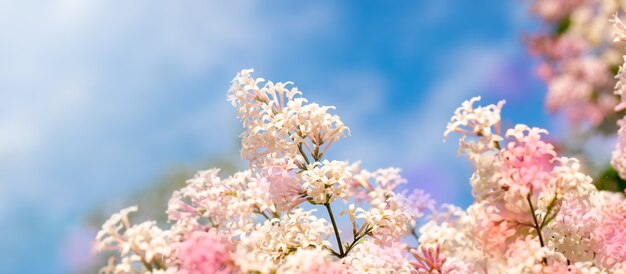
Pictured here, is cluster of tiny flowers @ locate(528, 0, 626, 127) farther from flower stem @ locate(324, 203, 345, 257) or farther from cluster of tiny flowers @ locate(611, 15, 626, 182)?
flower stem @ locate(324, 203, 345, 257)

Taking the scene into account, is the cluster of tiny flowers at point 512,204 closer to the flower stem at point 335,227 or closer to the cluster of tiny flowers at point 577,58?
the flower stem at point 335,227

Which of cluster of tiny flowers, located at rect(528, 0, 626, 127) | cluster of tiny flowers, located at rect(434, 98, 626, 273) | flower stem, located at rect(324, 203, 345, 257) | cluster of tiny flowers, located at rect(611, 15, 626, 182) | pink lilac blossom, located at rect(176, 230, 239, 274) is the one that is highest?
cluster of tiny flowers, located at rect(528, 0, 626, 127)

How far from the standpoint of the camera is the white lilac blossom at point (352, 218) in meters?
2.65

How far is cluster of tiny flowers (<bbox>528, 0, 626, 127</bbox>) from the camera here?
14.1 meters

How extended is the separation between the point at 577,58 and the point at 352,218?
12658 mm

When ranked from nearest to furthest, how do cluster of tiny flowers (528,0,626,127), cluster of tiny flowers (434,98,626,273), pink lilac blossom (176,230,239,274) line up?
pink lilac blossom (176,230,239,274) < cluster of tiny flowers (434,98,626,273) < cluster of tiny flowers (528,0,626,127)

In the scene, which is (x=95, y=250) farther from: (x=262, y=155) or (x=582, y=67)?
(x=582, y=67)

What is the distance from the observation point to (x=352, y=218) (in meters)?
3.58

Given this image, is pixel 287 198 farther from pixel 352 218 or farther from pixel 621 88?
pixel 621 88

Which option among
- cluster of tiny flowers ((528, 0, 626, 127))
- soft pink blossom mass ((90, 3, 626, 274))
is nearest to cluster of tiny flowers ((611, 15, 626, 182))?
soft pink blossom mass ((90, 3, 626, 274))

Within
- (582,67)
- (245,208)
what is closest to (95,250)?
(245,208)

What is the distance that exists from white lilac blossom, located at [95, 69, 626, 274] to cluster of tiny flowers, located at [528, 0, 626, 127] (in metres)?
10.8

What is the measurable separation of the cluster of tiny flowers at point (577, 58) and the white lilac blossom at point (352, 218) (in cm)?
1082

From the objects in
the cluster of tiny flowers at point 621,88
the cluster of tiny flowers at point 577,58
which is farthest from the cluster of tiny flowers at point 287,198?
the cluster of tiny flowers at point 577,58
